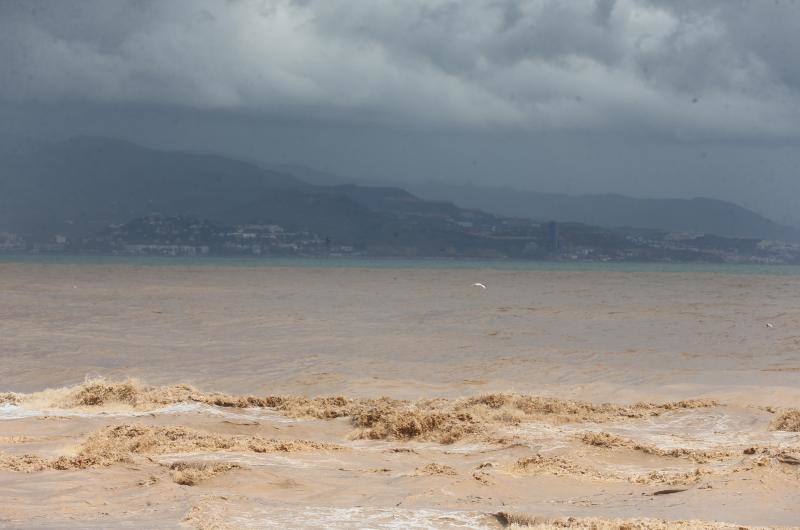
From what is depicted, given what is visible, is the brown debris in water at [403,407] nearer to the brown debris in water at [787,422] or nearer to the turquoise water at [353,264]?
the brown debris in water at [787,422]

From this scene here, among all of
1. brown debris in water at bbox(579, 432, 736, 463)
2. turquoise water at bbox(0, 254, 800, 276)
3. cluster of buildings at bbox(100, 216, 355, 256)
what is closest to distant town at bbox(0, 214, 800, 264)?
cluster of buildings at bbox(100, 216, 355, 256)

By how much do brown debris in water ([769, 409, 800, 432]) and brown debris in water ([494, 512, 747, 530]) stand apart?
4491 mm

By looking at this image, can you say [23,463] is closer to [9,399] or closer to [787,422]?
[9,399]

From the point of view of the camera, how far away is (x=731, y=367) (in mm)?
17422

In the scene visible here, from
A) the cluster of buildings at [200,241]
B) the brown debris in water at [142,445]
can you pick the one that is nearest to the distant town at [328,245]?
the cluster of buildings at [200,241]

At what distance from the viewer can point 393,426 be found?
10.2 metres

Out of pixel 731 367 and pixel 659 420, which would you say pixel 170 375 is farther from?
pixel 731 367

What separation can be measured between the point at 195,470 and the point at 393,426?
2806 mm

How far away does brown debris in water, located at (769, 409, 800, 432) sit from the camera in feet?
34.1

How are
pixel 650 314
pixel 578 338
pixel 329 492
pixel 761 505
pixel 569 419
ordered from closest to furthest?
1. pixel 761 505
2. pixel 329 492
3. pixel 569 419
4. pixel 578 338
5. pixel 650 314

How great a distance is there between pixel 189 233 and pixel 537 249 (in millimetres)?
61077

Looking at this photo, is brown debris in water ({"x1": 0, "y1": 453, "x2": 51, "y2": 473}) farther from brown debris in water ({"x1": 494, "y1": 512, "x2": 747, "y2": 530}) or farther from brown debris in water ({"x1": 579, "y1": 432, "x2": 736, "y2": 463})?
brown debris in water ({"x1": 579, "y1": 432, "x2": 736, "y2": 463})

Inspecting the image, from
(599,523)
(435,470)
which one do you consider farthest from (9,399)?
(599,523)

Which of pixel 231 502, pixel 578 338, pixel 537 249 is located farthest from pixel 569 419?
pixel 537 249
